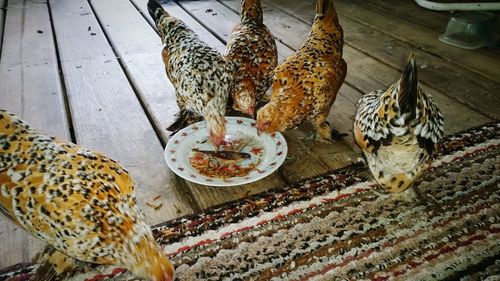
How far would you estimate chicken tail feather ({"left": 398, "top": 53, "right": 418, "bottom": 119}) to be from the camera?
1.02 m

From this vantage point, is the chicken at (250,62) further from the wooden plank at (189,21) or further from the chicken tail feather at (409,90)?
the chicken tail feather at (409,90)

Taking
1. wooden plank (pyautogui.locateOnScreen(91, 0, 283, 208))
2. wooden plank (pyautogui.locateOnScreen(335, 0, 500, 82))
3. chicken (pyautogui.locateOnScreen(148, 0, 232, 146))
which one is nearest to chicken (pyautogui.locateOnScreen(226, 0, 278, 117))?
chicken (pyautogui.locateOnScreen(148, 0, 232, 146))

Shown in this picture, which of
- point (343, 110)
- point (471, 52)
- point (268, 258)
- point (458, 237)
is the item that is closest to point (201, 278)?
point (268, 258)

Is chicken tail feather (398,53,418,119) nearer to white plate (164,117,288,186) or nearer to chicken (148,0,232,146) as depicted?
white plate (164,117,288,186)

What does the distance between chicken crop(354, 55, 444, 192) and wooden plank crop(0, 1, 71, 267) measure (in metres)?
1.17

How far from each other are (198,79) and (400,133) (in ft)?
2.85

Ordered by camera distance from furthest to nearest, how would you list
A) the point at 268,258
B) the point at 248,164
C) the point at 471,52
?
1. the point at 471,52
2. the point at 248,164
3. the point at 268,258

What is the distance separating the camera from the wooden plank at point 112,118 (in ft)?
4.63

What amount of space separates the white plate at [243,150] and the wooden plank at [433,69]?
1082 mm

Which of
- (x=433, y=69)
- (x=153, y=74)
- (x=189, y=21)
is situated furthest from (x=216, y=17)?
(x=433, y=69)

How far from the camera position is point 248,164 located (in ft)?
4.80

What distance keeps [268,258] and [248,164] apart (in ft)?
1.42

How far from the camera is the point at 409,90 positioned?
1055 mm

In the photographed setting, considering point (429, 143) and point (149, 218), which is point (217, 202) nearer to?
point (149, 218)
